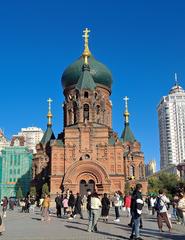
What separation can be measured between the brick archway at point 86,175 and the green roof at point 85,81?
1036cm

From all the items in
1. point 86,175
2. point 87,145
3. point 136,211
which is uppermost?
point 87,145

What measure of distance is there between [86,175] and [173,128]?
306 feet

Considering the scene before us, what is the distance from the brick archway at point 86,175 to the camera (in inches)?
1597

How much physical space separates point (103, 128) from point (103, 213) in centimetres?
2504

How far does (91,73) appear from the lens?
2020 inches

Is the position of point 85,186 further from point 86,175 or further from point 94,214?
point 94,214

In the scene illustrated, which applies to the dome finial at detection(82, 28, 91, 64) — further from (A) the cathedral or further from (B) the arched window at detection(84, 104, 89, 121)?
(B) the arched window at detection(84, 104, 89, 121)

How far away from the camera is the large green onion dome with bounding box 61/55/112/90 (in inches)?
2020

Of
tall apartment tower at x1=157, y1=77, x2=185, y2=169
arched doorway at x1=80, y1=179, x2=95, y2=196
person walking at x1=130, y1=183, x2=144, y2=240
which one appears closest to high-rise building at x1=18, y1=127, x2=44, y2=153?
tall apartment tower at x1=157, y1=77, x2=185, y2=169

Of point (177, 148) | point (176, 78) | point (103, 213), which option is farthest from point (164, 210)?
point (176, 78)

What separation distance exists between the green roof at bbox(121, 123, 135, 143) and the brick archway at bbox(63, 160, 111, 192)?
12.5 meters

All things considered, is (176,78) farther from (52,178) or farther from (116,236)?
(116,236)

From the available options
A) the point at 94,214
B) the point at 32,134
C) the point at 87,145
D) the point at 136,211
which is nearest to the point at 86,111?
the point at 87,145

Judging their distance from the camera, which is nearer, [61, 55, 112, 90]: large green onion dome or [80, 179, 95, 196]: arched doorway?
[80, 179, 95, 196]: arched doorway
